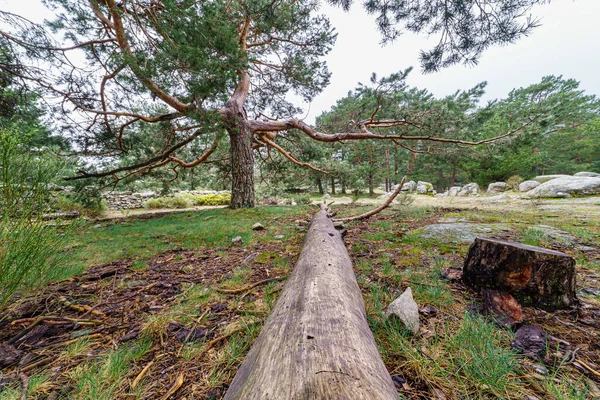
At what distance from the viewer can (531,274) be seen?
1489mm

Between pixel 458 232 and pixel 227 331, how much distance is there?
11.8 ft

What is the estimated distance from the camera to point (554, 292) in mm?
1462

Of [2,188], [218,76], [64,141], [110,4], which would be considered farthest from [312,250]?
[64,141]

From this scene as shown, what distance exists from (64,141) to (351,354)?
9316 mm

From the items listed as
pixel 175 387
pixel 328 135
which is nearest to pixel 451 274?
pixel 175 387

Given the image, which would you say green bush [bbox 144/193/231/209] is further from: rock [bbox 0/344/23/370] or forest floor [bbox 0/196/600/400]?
rock [bbox 0/344/23/370]

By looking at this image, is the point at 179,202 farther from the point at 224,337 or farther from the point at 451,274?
the point at 451,274

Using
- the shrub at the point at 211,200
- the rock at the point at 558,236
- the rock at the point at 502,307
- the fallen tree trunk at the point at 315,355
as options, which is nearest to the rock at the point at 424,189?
the shrub at the point at 211,200

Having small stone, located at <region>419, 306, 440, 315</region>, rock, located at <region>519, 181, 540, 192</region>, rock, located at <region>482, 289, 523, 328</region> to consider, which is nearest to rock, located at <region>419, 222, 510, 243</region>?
rock, located at <region>482, 289, 523, 328</region>

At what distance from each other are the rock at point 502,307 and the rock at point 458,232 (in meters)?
1.56

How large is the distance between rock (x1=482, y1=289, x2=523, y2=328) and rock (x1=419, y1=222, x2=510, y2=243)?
1.56 metres

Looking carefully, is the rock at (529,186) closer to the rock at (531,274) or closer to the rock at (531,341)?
A: the rock at (531,274)

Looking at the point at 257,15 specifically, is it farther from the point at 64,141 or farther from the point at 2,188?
the point at 64,141

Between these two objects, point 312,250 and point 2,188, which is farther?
point 312,250
